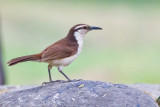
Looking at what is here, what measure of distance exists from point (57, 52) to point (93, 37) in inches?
695

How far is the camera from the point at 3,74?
15711 mm

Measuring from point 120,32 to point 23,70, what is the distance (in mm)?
7220

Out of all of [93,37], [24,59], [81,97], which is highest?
[24,59]

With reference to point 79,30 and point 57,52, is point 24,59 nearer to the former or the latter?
point 57,52

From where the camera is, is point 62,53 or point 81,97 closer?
point 81,97

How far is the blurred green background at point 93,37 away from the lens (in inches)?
841

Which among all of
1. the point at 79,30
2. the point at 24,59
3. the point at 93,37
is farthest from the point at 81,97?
the point at 93,37

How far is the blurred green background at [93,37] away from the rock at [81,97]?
29.8 ft

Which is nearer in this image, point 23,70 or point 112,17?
point 23,70

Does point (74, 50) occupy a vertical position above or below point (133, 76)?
above

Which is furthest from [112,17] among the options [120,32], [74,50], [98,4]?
[74,50]

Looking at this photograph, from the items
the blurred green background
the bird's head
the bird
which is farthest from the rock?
the blurred green background

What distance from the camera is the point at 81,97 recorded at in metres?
7.93

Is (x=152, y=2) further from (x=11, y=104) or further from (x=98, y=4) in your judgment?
(x=11, y=104)
